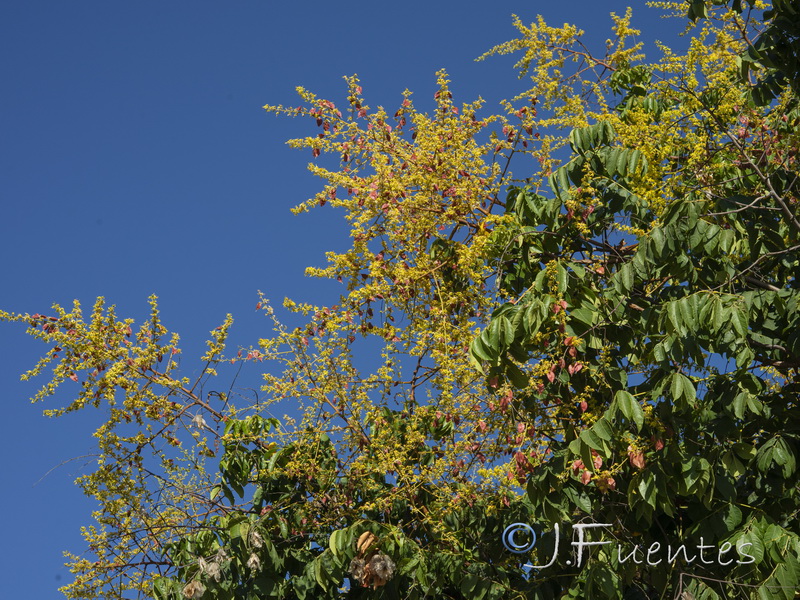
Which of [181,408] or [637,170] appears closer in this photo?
[637,170]

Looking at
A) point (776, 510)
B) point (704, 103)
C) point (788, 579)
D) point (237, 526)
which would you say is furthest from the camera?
point (237, 526)

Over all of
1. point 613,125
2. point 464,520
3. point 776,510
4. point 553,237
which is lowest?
point 776,510

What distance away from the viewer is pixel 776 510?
3.16 meters

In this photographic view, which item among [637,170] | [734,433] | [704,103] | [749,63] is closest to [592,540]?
[734,433]

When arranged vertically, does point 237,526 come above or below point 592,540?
above

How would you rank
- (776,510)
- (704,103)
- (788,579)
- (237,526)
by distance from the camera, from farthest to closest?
(237,526)
(704,103)
(776,510)
(788,579)

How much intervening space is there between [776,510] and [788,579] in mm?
461

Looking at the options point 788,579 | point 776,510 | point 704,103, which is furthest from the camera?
point 704,103

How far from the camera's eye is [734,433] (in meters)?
3.16

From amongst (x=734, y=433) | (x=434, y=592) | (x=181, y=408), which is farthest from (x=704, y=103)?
(x=181, y=408)

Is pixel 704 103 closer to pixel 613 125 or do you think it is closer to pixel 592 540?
pixel 613 125

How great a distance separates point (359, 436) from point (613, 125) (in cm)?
150

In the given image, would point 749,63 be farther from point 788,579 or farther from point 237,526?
point 237,526

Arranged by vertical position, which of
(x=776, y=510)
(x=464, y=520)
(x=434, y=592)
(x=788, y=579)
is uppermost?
(x=464, y=520)
